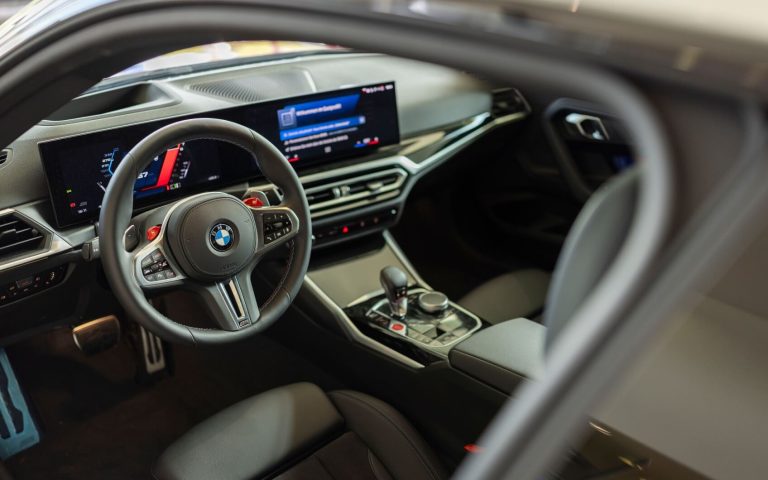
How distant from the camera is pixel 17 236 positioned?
1.74 m

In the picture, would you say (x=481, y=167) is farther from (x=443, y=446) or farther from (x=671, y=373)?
(x=671, y=373)

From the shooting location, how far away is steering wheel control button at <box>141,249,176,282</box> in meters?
1.44

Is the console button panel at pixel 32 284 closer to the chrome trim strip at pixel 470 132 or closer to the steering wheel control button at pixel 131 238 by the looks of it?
the steering wheel control button at pixel 131 238

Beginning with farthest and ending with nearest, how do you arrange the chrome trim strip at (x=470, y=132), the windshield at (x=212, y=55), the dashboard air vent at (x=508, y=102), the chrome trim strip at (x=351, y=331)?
1. the dashboard air vent at (x=508, y=102)
2. the chrome trim strip at (x=470, y=132)
3. the windshield at (x=212, y=55)
4. the chrome trim strip at (x=351, y=331)

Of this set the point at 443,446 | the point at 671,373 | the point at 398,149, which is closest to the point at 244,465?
the point at 443,446

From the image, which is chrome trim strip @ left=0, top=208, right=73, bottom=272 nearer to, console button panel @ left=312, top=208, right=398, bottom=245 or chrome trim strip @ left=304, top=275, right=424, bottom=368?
chrome trim strip @ left=304, top=275, right=424, bottom=368

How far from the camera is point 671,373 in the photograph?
0.53 meters

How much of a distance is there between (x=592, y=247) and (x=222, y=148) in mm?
1573

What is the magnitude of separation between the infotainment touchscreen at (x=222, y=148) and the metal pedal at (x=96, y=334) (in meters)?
0.46

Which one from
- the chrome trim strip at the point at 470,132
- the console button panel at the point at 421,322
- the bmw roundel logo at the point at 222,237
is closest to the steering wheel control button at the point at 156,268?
the bmw roundel logo at the point at 222,237

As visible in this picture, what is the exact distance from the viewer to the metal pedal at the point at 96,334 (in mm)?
2154

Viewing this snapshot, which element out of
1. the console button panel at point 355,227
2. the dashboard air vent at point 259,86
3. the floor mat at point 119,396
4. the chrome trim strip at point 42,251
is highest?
the dashboard air vent at point 259,86

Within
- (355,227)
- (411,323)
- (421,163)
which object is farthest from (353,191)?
(411,323)

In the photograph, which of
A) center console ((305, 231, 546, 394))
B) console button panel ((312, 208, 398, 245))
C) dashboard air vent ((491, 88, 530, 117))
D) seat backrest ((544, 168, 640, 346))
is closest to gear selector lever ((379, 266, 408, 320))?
center console ((305, 231, 546, 394))
